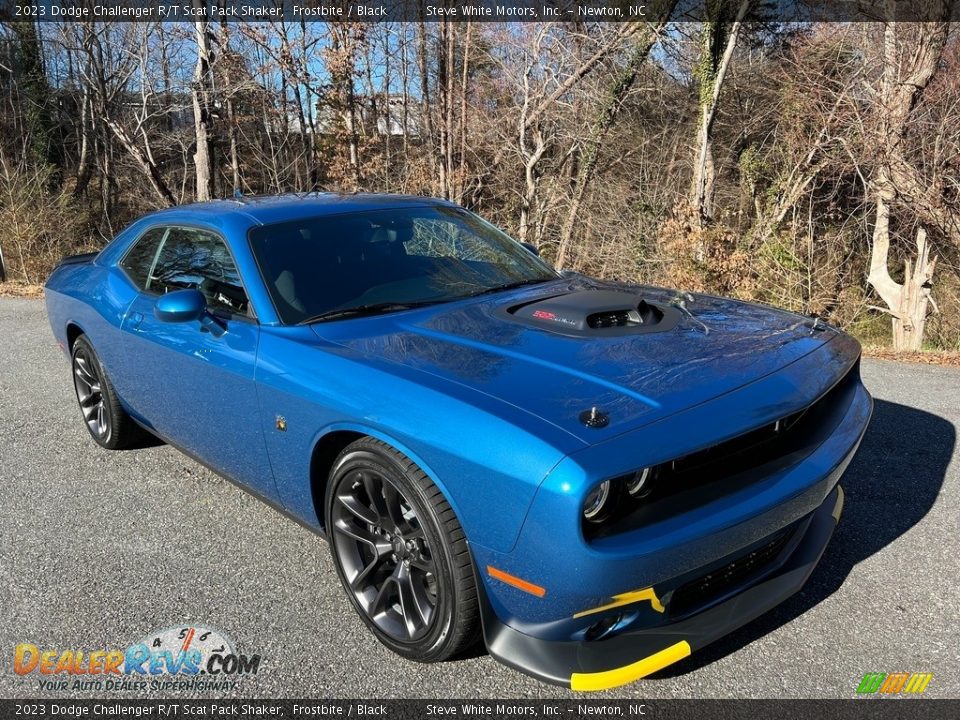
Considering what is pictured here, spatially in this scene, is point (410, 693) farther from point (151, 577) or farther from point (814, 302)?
point (814, 302)

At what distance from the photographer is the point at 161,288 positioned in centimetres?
377

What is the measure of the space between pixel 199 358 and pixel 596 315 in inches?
67.9

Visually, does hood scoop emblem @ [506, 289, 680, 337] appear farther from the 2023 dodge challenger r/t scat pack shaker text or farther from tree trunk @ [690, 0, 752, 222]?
tree trunk @ [690, 0, 752, 222]

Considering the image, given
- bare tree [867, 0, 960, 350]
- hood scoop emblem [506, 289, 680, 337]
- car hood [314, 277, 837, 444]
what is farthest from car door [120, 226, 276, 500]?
bare tree [867, 0, 960, 350]

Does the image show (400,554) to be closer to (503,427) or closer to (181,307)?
(503,427)

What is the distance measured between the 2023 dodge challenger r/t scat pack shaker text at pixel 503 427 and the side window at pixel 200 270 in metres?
0.02

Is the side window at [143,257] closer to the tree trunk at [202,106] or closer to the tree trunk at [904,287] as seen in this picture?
the tree trunk at [904,287]

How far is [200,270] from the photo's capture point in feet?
11.6

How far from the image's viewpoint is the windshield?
3096 mm

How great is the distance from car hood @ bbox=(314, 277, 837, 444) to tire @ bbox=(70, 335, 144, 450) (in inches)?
83.1

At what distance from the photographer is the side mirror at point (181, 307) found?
9.97ft

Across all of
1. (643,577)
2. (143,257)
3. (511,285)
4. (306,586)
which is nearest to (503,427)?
(643,577)

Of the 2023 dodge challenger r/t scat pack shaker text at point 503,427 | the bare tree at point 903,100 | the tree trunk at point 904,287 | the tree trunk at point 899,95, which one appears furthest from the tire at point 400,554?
the tree trunk at point 904,287

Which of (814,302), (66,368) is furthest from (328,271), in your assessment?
(814,302)
